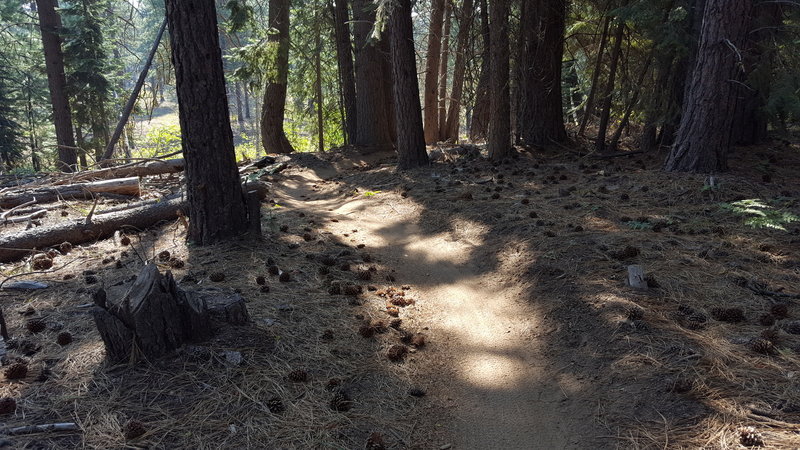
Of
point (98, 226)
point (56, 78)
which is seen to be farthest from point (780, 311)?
point (56, 78)

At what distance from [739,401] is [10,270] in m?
7.01

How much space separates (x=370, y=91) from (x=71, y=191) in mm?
8476

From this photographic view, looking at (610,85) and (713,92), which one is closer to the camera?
(713,92)

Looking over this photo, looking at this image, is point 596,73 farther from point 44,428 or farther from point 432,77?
point 44,428

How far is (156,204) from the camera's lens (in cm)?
729

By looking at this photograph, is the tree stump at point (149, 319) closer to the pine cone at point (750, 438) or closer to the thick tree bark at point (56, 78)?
the pine cone at point (750, 438)

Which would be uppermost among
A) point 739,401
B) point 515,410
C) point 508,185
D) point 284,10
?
point 284,10

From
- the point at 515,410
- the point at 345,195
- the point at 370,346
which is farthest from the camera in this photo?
the point at 345,195

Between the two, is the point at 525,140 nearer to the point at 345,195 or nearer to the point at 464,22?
the point at 464,22

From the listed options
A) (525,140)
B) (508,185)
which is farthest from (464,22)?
(508,185)

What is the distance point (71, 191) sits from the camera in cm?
876

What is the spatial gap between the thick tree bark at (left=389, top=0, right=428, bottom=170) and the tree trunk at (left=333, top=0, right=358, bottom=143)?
17.5 ft

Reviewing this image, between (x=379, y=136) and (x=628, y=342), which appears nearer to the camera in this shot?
(x=628, y=342)

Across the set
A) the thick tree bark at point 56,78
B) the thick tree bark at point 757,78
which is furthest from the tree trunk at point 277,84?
the thick tree bark at point 757,78
